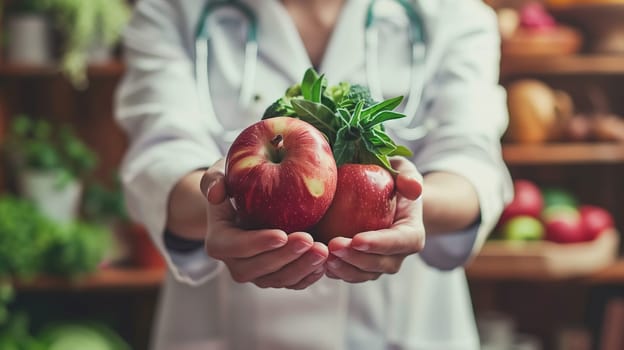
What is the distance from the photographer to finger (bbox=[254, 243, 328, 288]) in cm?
70

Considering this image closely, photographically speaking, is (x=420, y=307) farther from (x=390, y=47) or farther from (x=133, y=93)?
(x=133, y=93)

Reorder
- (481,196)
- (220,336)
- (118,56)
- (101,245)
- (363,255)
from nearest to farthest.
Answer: (363,255) → (481,196) → (220,336) → (101,245) → (118,56)

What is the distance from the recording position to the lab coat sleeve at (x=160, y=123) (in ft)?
3.44

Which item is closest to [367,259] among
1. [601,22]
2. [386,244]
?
[386,244]

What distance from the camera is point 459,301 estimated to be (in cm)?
129

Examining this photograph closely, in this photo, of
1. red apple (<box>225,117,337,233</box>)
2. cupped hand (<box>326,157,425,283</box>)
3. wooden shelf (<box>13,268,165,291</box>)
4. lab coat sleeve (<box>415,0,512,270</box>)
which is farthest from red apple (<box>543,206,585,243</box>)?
red apple (<box>225,117,337,233</box>)

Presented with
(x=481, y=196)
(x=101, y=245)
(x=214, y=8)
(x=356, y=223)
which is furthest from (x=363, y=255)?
(x=101, y=245)

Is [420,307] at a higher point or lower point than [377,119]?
lower

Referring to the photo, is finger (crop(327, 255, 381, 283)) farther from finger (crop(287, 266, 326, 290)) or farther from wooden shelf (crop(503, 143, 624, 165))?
wooden shelf (crop(503, 143, 624, 165))

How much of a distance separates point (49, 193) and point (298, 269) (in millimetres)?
1676

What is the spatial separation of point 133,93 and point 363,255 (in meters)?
0.52

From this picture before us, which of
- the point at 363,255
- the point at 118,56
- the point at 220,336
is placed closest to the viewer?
the point at 363,255

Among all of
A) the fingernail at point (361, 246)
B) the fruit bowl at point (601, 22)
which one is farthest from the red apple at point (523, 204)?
the fingernail at point (361, 246)

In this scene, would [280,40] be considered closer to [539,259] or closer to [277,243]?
[277,243]
